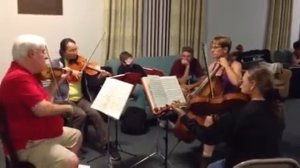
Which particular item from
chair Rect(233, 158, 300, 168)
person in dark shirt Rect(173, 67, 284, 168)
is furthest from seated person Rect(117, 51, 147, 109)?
chair Rect(233, 158, 300, 168)

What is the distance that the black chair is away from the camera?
7.04 feet

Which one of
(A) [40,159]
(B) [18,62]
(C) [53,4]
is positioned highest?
(C) [53,4]

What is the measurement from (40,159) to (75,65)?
147 cm

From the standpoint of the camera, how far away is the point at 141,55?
5281mm

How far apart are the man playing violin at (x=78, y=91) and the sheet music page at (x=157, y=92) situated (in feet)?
2.52

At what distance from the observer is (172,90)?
9.78ft

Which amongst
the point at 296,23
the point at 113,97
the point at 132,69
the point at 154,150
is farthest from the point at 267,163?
the point at 296,23

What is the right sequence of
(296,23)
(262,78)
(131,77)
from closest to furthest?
(262,78) → (131,77) → (296,23)

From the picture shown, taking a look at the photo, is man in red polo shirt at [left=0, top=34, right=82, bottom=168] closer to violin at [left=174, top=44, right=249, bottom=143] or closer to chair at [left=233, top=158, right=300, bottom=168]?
violin at [left=174, top=44, right=249, bottom=143]

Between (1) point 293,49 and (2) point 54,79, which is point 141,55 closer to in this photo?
(2) point 54,79

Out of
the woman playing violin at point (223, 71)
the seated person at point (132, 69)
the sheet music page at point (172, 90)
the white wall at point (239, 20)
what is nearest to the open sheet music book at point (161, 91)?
the sheet music page at point (172, 90)

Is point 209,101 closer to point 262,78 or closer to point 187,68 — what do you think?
point 262,78

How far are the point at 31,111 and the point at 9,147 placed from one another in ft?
0.77

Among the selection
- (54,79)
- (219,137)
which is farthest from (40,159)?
(219,137)
